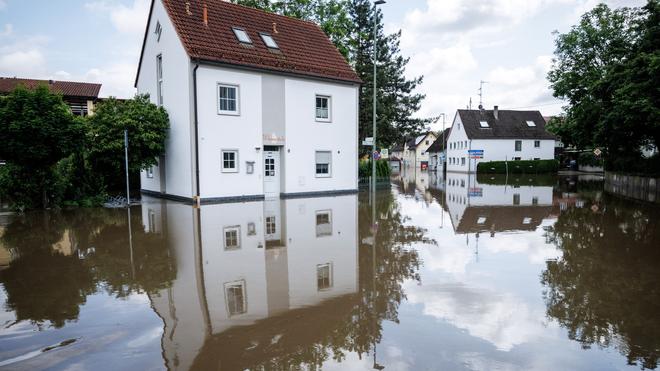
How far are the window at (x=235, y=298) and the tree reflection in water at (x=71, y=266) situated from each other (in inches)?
45.4

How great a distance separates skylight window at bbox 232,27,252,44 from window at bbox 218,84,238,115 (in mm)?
2755

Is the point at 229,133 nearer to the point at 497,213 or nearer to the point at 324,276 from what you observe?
the point at 497,213

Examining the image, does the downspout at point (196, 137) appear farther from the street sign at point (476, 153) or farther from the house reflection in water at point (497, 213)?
the street sign at point (476, 153)

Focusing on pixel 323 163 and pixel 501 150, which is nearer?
pixel 323 163

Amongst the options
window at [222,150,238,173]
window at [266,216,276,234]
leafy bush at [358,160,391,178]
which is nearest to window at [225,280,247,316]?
window at [266,216,276,234]

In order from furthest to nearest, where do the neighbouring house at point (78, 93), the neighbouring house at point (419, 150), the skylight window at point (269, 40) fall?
the neighbouring house at point (419, 150), the neighbouring house at point (78, 93), the skylight window at point (269, 40)

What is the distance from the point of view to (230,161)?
19.0 metres

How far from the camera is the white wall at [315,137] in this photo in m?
20.7

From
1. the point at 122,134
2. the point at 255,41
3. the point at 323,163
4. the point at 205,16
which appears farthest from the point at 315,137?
the point at 122,134

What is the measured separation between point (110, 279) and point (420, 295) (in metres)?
5.15

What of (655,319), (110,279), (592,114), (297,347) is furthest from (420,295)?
(592,114)

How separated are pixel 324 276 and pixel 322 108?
51.2ft

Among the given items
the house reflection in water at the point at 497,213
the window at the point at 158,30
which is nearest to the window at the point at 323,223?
the house reflection in water at the point at 497,213

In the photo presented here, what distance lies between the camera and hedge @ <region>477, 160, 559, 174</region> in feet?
165
